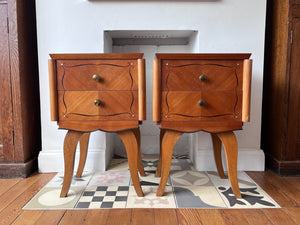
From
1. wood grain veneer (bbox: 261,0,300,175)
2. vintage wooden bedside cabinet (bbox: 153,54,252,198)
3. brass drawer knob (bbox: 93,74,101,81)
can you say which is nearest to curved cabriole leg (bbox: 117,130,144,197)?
vintage wooden bedside cabinet (bbox: 153,54,252,198)

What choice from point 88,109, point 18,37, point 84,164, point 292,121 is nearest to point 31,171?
point 84,164

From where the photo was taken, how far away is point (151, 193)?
4.48 feet

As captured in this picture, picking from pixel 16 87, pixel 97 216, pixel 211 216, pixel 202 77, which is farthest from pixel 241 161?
pixel 16 87

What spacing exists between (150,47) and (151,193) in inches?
49.5

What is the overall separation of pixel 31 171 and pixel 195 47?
1.51m

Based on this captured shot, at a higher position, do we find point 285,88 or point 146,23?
point 146,23

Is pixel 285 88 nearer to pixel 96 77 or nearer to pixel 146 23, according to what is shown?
pixel 146 23

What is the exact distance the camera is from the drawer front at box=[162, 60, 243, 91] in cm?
124

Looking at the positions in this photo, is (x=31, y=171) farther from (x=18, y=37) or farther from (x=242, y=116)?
(x=242, y=116)

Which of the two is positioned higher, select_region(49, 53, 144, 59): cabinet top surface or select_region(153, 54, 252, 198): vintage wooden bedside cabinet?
select_region(49, 53, 144, 59): cabinet top surface

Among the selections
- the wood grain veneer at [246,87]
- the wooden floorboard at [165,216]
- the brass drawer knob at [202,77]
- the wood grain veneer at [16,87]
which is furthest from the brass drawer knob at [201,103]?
the wood grain veneer at [16,87]

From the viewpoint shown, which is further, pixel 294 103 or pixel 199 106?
pixel 294 103

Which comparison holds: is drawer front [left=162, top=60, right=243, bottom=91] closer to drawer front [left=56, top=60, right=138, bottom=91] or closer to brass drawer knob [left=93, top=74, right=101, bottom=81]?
drawer front [left=56, top=60, right=138, bottom=91]

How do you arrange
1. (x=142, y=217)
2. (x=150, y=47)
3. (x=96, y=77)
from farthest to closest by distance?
(x=150, y=47), (x=96, y=77), (x=142, y=217)
